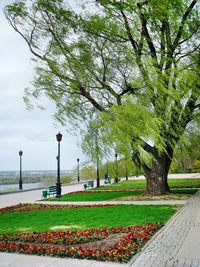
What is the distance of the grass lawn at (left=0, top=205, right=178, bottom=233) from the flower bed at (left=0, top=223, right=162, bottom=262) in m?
1.16

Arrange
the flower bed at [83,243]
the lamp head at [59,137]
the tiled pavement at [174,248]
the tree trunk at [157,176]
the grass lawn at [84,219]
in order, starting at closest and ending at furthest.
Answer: the tiled pavement at [174,248] → the flower bed at [83,243] → the grass lawn at [84,219] → the tree trunk at [157,176] → the lamp head at [59,137]

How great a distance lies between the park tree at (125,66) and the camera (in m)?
16.5

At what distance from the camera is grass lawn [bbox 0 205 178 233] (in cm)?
1156

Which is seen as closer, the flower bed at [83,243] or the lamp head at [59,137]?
the flower bed at [83,243]

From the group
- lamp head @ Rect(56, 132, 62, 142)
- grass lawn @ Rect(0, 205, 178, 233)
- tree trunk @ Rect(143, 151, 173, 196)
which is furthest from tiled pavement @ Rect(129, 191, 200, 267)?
lamp head @ Rect(56, 132, 62, 142)

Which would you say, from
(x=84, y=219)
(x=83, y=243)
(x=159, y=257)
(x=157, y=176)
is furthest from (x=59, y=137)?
(x=159, y=257)

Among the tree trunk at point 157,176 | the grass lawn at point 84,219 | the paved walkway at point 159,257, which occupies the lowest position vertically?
the paved walkway at point 159,257

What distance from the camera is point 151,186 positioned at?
68.8 feet

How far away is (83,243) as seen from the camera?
8906 mm

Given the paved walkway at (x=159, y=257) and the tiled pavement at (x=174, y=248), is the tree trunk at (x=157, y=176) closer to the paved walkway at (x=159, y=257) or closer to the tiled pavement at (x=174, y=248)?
the tiled pavement at (x=174, y=248)

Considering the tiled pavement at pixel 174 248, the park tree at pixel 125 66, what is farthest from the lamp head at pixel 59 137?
the tiled pavement at pixel 174 248

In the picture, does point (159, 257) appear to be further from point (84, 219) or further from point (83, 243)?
point (84, 219)

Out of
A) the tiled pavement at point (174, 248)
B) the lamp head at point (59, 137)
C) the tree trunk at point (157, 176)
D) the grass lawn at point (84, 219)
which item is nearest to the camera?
the tiled pavement at point (174, 248)

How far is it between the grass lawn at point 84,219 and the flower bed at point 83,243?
1.16 metres
